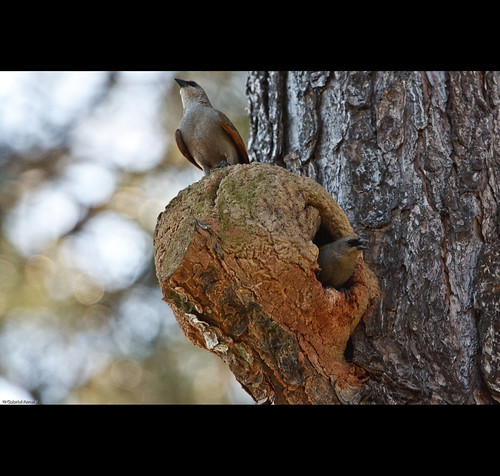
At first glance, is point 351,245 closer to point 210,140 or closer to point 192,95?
point 210,140

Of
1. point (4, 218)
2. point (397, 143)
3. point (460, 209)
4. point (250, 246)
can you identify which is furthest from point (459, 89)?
point (4, 218)

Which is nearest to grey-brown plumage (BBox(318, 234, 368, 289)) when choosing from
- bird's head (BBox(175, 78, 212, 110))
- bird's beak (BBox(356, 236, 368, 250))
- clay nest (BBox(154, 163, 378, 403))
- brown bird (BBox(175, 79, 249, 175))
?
bird's beak (BBox(356, 236, 368, 250))

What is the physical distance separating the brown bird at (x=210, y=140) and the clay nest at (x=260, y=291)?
5.47ft

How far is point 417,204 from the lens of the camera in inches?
147

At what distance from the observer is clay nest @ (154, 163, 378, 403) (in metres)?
3.17

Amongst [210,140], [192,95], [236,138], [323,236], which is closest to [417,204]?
[323,236]

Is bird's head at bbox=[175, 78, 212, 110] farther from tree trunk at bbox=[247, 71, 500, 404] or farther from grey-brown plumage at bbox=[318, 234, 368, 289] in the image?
grey-brown plumage at bbox=[318, 234, 368, 289]

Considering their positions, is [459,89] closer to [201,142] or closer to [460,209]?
[460,209]

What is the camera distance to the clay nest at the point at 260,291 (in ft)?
10.4

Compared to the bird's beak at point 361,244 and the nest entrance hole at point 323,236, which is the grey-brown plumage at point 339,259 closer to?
the bird's beak at point 361,244

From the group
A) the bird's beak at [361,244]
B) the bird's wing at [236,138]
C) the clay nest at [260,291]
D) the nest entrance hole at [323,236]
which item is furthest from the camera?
the bird's wing at [236,138]

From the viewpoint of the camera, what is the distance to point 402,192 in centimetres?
380

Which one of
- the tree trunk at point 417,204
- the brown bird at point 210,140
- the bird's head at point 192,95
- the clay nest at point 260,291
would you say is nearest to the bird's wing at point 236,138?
the brown bird at point 210,140

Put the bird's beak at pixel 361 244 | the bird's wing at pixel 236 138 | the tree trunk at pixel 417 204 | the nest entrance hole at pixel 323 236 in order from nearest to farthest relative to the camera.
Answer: the tree trunk at pixel 417 204
the bird's beak at pixel 361 244
the nest entrance hole at pixel 323 236
the bird's wing at pixel 236 138
